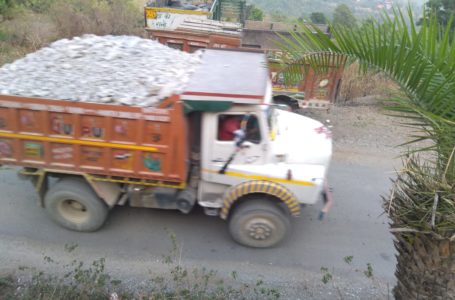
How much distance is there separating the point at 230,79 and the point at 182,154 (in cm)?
114

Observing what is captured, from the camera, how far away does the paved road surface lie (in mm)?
4707

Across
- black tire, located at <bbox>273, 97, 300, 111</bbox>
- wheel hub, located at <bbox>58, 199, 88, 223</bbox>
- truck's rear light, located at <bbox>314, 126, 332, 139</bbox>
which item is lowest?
wheel hub, located at <bbox>58, 199, 88, 223</bbox>

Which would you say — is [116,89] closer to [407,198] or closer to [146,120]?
[146,120]

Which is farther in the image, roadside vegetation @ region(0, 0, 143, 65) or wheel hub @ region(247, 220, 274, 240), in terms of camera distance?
roadside vegetation @ region(0, 0, 143, 65)

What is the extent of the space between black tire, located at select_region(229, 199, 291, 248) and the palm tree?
2.10 meters

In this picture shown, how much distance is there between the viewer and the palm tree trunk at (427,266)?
2.72 meters

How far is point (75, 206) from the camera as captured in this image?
5.26 metres

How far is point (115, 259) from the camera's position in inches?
191

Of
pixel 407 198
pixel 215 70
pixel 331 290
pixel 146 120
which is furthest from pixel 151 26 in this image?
pixel 407 198

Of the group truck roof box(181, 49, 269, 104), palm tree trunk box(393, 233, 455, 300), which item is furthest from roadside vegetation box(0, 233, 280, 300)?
truck roof box(181, 49, 269, 104)

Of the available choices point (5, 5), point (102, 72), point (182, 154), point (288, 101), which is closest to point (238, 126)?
point (182, 154)

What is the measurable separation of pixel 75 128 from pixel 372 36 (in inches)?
138

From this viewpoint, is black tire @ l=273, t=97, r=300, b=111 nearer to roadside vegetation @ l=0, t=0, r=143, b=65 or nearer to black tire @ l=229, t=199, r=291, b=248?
black tire @ l=229, t=199, r=291, b=248

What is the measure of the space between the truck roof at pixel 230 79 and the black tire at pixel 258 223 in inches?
55.9
